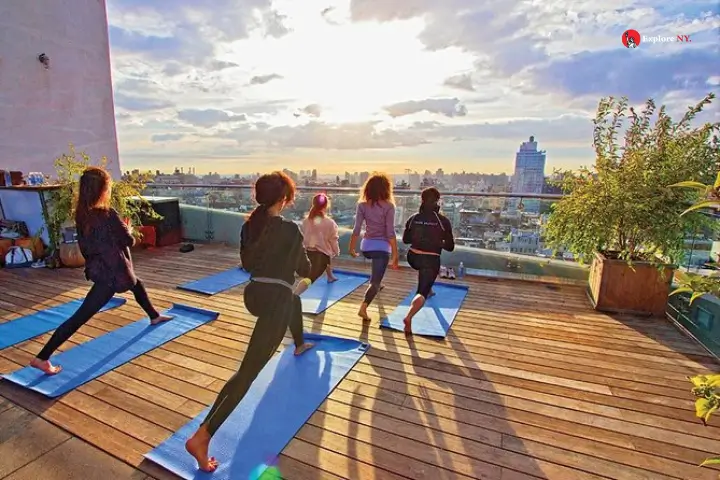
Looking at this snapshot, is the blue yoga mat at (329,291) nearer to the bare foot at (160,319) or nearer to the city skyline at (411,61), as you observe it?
the bare foot at (160,319)

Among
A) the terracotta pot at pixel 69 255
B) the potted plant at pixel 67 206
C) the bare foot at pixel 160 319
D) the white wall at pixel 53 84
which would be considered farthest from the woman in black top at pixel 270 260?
the white wall at pixel 53 84

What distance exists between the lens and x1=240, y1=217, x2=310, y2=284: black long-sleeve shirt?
183 cm

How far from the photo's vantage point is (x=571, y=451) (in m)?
1.84

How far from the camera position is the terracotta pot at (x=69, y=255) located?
5312mm

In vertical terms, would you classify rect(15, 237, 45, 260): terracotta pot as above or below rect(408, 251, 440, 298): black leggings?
below

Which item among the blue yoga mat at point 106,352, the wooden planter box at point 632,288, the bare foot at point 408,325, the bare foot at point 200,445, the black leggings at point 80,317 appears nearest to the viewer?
the bare foot at point 200,445

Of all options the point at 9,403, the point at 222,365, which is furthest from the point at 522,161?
the point at 9,403

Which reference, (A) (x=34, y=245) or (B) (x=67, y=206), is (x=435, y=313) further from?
(A) (x=34, y=245)

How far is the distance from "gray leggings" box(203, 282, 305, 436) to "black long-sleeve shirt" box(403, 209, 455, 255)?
1579 millimetres

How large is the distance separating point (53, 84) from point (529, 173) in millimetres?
9842

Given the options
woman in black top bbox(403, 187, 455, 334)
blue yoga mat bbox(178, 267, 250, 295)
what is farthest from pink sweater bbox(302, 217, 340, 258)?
blue yoga mat bbox(178, 267, 250, 295)

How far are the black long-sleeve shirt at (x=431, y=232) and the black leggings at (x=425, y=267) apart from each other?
7 cm

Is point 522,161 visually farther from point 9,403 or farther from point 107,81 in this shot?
point 107,81

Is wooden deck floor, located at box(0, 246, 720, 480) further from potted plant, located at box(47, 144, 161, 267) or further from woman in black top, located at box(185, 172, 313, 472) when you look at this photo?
potted plant, located at box(47, 144, 161, 267)
